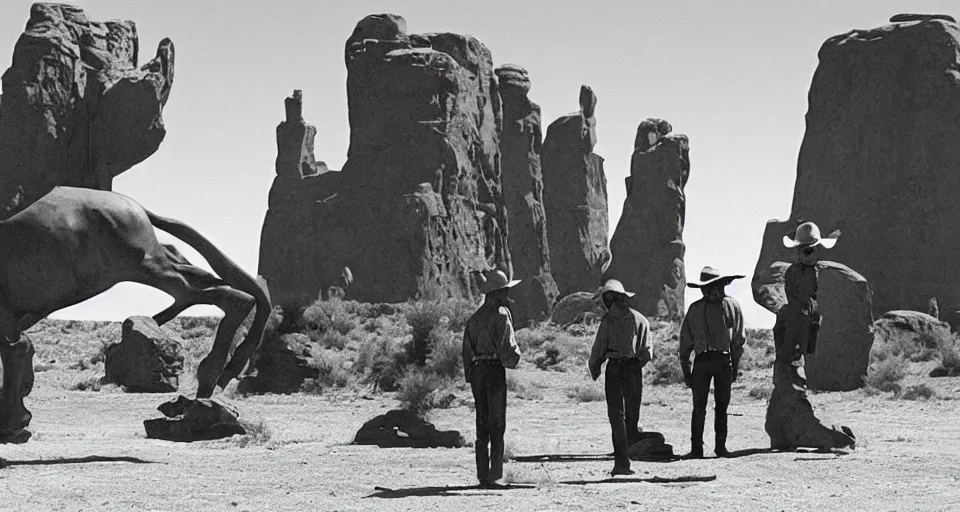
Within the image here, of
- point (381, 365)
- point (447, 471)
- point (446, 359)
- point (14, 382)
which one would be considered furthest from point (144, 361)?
point (447, 471)

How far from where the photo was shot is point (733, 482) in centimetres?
1202

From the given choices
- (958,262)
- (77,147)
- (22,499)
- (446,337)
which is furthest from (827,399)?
(958,262)

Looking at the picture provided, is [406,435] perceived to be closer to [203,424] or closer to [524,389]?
[203,424]

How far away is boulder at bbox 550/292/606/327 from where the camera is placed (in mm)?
54156

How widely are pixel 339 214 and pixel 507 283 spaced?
51555 mm

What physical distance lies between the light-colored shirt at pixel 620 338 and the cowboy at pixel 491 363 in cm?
118

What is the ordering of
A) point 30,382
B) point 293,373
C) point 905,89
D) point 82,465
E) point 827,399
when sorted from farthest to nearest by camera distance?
point 905,89, point 293,373, point 827,399, point 30,382, point 82,465

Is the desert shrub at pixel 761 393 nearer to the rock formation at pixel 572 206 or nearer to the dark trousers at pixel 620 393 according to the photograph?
the dark trousers at pixel 620 393

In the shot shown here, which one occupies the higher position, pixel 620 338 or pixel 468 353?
pixel 620 338

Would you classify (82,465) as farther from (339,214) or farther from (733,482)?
(339,214)

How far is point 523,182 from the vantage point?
79438 millimetres

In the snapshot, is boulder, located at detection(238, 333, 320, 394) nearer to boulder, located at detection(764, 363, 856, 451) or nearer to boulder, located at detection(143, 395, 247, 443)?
boulder, located at detection(143, 395, 247, 443)

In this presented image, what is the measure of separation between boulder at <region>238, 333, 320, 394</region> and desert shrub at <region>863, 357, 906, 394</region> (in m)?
9.88

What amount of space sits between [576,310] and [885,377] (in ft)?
107
